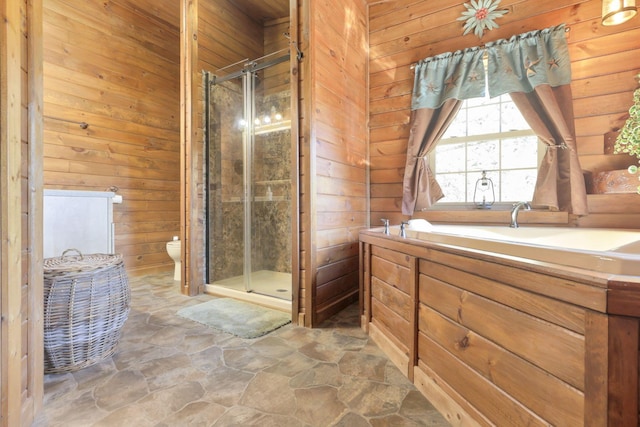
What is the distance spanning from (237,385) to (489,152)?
2536 millimetres

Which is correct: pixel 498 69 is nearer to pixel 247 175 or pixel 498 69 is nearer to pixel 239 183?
pixel 247 175

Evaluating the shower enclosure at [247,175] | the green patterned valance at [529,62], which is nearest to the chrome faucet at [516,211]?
the green patterned valance at [529,62]

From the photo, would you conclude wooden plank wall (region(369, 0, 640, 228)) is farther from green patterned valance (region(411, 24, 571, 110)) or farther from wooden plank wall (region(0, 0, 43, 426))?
wooden plank wall (region(0, 0, 43, 426))

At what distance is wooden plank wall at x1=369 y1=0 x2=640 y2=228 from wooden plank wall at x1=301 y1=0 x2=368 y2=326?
17 centimetres

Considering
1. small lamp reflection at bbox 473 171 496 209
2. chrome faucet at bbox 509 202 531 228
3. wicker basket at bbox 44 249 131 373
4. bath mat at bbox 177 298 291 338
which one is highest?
small lamp reflection at bbox 473 171 496 209

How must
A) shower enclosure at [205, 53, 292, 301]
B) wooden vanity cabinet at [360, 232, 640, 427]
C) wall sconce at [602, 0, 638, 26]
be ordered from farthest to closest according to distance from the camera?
shower enclosure at [205, 53, 292, 301], wall sconce at [602, 0, 638, 26], wooden vanity cabinet at [360, 232, 640, 427]

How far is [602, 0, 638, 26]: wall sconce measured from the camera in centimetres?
161

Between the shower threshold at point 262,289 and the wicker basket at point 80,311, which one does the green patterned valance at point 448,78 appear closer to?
the shower threshold at point 262,289

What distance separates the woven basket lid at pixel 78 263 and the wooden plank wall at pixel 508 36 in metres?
2.16

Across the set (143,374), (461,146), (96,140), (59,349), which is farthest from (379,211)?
(96,140)

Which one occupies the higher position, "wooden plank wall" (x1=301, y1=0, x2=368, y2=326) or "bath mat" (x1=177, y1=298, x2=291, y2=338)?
"wooden plank wall" (x1=301, y1=0, x2=368, y2=326)

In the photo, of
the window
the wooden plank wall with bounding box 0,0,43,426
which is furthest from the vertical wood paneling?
the window

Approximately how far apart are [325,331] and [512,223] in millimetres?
Result: 1577

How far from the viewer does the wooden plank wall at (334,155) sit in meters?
2.11
